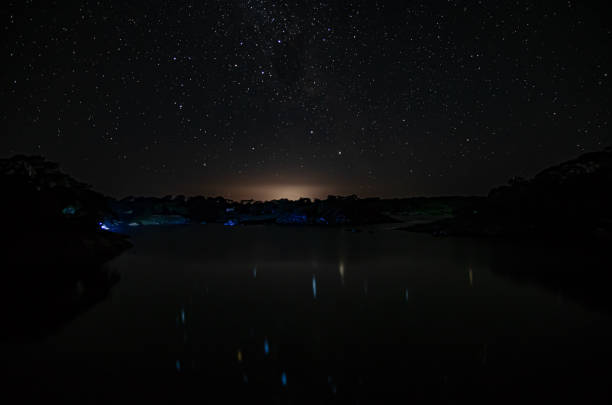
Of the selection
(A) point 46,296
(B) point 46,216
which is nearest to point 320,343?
(A) point 46,296

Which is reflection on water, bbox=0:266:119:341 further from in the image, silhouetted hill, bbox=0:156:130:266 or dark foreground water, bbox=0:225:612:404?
silhouetted hill, bbox=0:156:130:266

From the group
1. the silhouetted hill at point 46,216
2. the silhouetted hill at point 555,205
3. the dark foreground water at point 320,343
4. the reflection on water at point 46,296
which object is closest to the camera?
the dark foreground water at point 320,343

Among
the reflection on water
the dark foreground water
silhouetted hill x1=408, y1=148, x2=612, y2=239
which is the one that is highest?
silhouetted hill x1=408, y1=148, x2=612, y2=239

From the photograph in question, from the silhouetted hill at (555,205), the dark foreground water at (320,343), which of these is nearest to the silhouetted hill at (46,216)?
the dark foreground water at (320,343)

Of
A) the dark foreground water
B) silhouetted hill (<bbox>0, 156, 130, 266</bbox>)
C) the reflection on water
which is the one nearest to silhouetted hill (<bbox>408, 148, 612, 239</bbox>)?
the dark foreground water

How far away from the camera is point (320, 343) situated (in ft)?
25.1

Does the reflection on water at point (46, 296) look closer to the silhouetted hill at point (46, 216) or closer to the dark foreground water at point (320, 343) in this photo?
the dark foreground water at point (320, 343)

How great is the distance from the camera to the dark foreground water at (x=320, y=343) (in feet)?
17.9

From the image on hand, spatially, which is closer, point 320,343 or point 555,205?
point 320,343

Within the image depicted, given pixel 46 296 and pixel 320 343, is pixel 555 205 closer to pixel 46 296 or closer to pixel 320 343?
pixel 320 343

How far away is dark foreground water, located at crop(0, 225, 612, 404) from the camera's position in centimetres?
547

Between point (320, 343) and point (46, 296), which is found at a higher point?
point (46, 296)

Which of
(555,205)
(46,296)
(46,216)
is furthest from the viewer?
(555,205)

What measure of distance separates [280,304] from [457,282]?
27.6 ft
